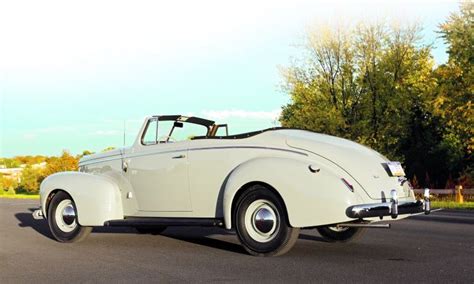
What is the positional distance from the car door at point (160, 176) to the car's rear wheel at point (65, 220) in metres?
1.05

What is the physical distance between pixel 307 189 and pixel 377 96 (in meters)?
34.1

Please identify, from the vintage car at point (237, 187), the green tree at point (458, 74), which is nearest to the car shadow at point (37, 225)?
the vintage car at point (237, 187)

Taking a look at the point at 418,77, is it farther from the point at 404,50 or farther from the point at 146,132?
the point at 146,132

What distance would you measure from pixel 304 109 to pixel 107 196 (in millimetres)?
31034

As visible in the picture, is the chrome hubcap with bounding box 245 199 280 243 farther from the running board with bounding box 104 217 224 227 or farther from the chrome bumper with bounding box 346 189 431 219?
the chrome bumper with bounding box 346 189 431 219

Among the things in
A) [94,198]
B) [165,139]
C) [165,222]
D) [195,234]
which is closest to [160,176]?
[165,222]

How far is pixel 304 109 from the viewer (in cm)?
3875

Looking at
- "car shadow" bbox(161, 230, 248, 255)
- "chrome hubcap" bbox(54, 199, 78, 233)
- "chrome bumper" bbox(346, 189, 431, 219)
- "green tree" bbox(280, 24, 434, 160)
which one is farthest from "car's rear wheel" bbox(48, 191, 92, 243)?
"green tree" bbox(280, 24, 434, 160)

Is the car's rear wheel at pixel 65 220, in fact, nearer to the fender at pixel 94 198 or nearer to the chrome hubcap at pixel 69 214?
the chrome hubcap at pixel 69 214

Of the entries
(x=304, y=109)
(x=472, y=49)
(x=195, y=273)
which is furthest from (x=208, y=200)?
(x=304, y=109)

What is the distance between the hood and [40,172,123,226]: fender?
8.94ft

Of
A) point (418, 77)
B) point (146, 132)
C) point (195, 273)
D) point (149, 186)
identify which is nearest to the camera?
point (195, 273)

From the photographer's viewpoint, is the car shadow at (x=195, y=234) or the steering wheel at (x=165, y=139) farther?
the steering wheel at (x=165, y=139)

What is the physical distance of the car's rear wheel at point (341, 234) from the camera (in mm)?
8477
